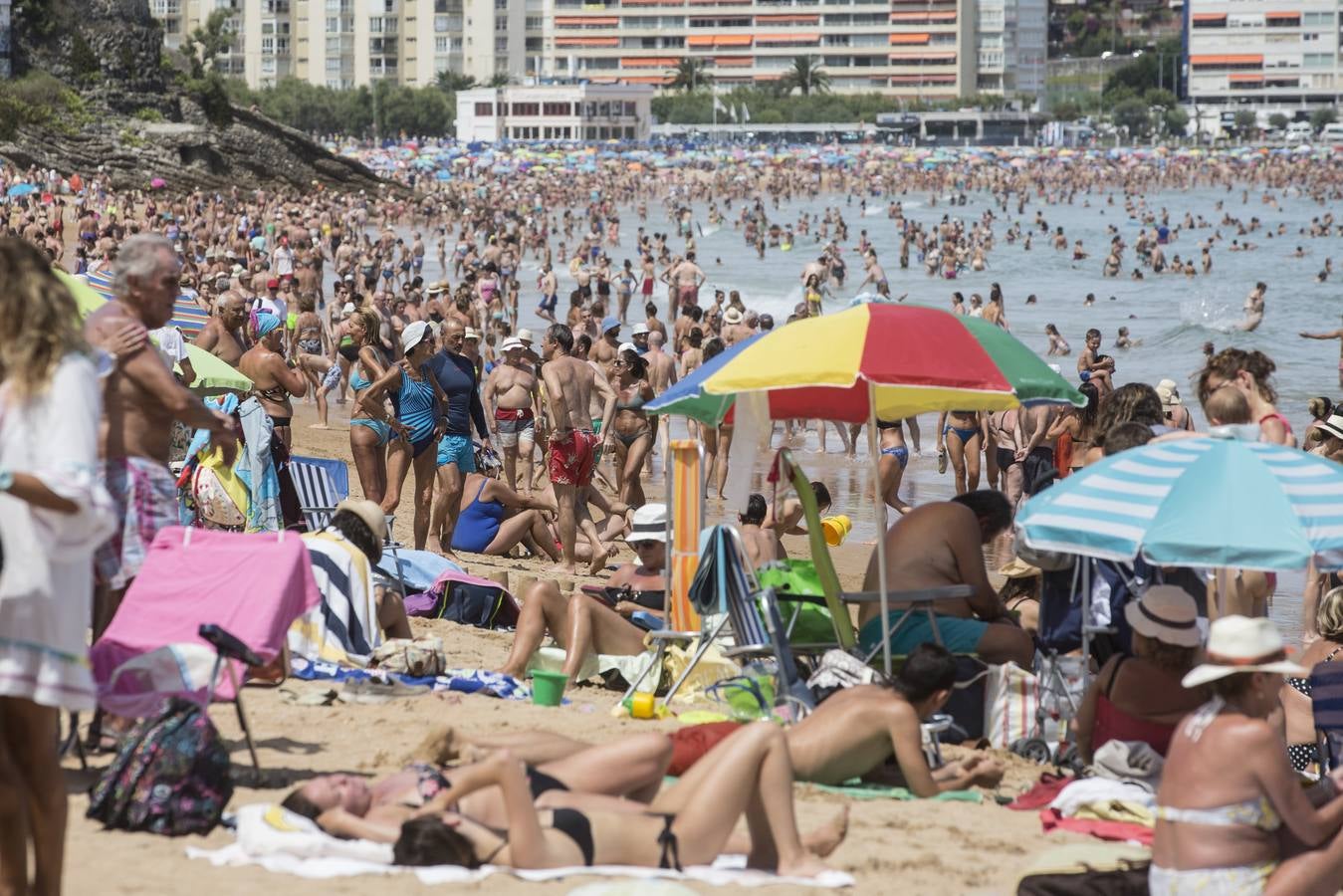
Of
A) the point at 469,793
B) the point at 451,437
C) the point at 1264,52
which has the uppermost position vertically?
the point at 1264,52

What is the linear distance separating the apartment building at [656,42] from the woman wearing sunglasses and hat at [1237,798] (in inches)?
4954

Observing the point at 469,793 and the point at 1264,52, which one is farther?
the point at 1264,52

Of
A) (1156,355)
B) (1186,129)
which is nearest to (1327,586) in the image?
(1156,355)

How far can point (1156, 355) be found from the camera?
2703 cm

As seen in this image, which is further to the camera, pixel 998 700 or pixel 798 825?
Result: pixel 998 700

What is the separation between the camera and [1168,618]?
16.2 ft

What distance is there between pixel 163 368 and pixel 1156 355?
24.3 metres

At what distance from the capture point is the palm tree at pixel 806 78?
13388 cm

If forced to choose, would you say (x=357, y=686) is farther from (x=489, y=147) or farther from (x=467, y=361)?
(x=489, y=147)

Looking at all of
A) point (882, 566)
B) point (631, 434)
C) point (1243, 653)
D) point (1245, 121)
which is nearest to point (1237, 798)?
point (1243, 653)

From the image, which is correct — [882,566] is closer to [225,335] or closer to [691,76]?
[225,335]

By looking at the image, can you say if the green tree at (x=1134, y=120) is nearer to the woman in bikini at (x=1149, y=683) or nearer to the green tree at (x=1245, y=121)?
the green tree at (x=1245, y=121)

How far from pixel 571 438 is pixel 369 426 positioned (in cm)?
110

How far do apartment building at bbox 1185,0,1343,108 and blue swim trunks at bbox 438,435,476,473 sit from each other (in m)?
136
